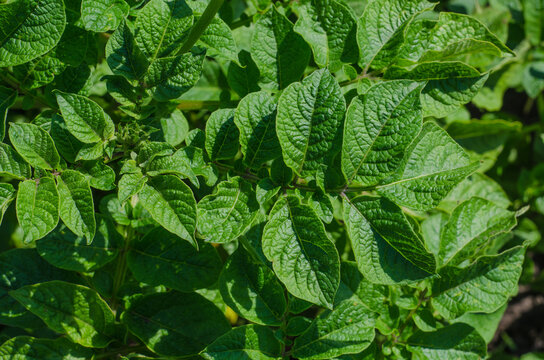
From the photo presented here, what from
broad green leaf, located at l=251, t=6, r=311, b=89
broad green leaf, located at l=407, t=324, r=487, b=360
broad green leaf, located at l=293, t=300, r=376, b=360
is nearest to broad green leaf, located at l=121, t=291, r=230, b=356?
broad green leaf, located at l=293, t=300, r=376, b=360

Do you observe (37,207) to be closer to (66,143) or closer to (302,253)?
(66,143)

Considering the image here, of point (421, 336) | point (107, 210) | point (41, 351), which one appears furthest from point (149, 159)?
point (421, 336)

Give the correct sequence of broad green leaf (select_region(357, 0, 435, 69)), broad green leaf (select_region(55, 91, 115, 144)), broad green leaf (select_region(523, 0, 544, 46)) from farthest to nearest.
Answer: broad green leaf (select_region(523, 0, 544, 46)), broad green leaf (select_region(357, 0, 435, 69)), broad green leaf (select_region(55, 91, 115, 144))

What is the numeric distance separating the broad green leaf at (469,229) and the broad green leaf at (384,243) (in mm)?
466

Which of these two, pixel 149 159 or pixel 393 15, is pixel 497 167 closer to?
pixel 393 15

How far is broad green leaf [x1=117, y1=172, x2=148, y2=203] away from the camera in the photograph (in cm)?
126

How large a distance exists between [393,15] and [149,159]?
0.87m

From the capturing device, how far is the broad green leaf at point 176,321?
1585mm

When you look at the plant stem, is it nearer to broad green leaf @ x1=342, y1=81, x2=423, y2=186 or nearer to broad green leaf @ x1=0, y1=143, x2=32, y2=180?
broad green leaf @ x1=0, y1=143, x2=32, y2=180

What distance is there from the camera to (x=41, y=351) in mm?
1521

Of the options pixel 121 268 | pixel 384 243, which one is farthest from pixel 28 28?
pixel 384 243

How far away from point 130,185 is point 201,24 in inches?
19.9

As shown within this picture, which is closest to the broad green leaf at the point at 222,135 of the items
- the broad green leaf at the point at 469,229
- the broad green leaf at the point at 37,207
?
the broad green leaf at the point at 37,207

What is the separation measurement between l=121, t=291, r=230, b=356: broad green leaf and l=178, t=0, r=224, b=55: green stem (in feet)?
2.55
